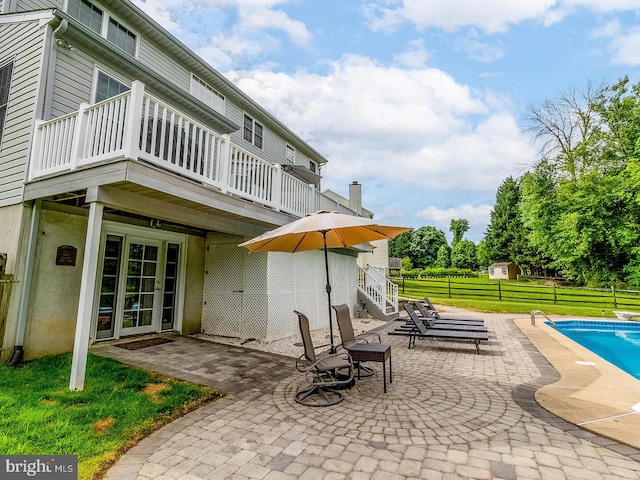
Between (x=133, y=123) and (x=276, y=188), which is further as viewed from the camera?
(x=276, y=188)

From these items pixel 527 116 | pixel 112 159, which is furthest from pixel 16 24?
pixel 527 116

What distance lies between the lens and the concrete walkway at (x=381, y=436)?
7.93 feet

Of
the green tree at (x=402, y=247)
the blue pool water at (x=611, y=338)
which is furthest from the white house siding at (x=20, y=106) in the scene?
the green tree at (x=402, y=247)

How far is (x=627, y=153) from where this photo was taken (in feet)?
59.6

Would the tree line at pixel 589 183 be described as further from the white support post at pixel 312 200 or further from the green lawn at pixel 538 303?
the white support post at pixel 312 200

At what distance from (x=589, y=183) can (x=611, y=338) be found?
39.3 feet

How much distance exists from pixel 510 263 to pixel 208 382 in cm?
4398

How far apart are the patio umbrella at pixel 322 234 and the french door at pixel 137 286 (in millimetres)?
3274

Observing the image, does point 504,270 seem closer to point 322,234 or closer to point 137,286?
point 322,234

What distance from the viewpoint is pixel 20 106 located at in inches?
228

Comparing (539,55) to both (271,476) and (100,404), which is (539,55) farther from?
(100,404)

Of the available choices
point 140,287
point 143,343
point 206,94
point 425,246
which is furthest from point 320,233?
point 425,246

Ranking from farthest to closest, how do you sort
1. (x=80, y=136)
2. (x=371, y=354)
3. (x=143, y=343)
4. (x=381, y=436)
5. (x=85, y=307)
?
(x=143, y=343)
(x=80, y=136)
(x=371, y=354)
(x=85, y=307)
(x=381, y=436)

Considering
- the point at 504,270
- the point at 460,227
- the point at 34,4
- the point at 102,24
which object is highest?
the point at 460,227
